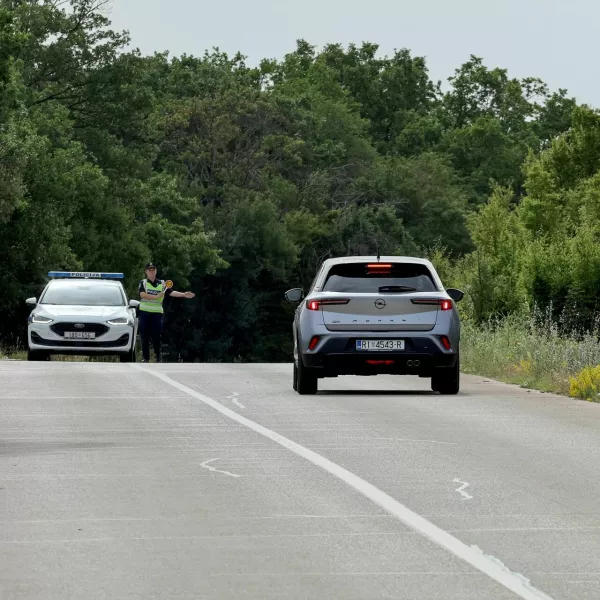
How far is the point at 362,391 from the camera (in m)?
24.1

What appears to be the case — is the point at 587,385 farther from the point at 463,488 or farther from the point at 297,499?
the point at 297,499

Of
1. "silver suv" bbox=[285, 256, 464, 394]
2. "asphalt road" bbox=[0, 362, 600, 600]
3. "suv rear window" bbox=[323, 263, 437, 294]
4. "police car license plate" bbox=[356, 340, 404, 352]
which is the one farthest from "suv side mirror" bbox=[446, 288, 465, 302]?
"asphalt road" bbox=[0, 362, 600, 600]

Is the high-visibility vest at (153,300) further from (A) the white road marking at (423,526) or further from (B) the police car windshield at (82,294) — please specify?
(A) the white road marking at (423,526)

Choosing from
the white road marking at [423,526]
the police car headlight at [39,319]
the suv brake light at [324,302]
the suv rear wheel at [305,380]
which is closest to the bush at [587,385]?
the suv brake light at [324,302]

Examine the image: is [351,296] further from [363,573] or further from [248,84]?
[248,84]

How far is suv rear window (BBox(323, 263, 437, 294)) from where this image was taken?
22969mm

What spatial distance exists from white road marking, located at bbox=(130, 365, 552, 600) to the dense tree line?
21.0 meters

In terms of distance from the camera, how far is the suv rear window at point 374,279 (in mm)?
22969

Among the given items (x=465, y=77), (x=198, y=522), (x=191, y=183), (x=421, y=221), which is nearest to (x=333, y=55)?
(x=465, y=77)

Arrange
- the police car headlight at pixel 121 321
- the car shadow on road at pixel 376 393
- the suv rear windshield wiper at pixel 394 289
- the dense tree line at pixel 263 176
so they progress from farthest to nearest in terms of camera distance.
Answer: the dense tree line at pixel 263 176 → the police car headlight at pixel 121 321 → the car shadow on road at pixel 376 393 → the suv rear windshield wiper at pixel 394 289

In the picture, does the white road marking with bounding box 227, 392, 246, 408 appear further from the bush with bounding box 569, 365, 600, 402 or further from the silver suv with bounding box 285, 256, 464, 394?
the bush with bounding box 569, 365, 600, 402

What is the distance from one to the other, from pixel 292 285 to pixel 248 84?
36.4 feet

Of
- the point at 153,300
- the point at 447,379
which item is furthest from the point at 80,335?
the point at 447,379

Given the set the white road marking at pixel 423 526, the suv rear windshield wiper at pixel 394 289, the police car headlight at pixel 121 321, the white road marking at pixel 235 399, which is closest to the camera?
the white road marking at pixel 423 526
